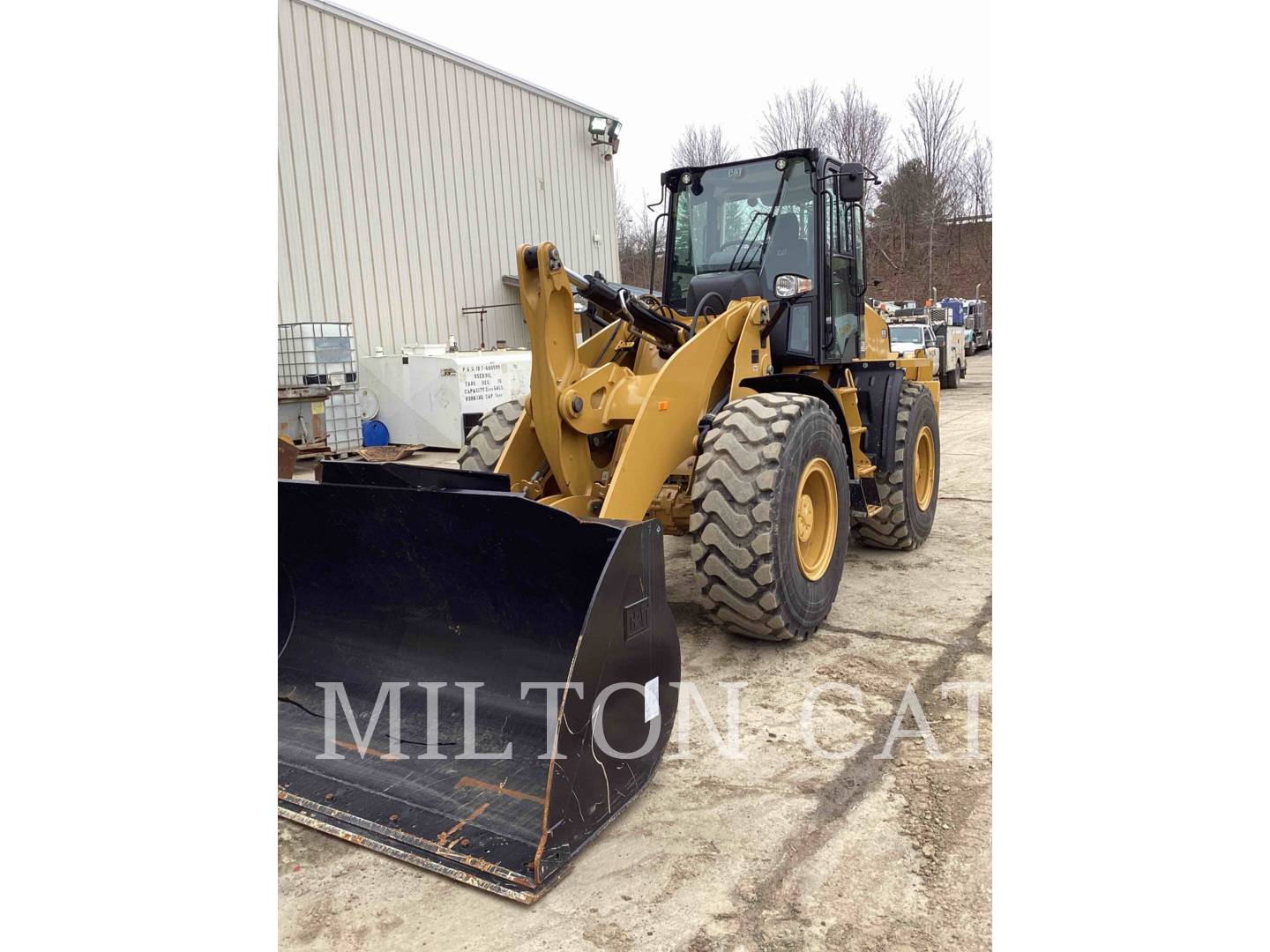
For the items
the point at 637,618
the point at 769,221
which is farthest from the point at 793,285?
the point at 637,618

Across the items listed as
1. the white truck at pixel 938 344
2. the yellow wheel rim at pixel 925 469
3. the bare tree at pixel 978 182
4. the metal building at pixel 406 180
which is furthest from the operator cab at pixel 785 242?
the bare tree at pixel 978 182

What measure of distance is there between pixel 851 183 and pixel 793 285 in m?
0.67

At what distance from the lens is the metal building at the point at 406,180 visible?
504 inches

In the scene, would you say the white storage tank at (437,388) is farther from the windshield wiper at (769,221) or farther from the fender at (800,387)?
the fender at (800,387)

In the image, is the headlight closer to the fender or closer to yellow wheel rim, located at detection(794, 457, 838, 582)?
the fender

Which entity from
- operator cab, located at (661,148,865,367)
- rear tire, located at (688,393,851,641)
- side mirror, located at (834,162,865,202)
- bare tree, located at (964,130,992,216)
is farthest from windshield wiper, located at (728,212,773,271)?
bare tree, located at (964,130,992,216)

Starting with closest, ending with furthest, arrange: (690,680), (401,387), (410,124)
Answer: (690,680) < (401,387) < (410,124)

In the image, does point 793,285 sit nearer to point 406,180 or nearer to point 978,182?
point 406,180

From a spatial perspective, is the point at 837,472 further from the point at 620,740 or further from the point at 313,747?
the point at 313,747

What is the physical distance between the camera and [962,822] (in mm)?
2895

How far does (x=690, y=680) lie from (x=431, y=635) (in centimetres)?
123

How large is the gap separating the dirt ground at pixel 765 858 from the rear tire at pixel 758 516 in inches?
11.8

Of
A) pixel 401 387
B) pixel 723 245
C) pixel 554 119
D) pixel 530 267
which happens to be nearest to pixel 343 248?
pixel 401 387

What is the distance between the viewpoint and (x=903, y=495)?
20.1 ft
